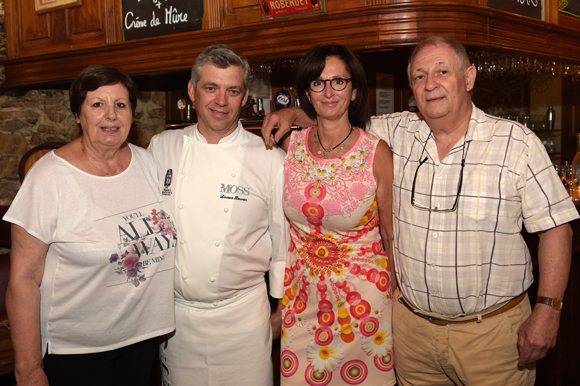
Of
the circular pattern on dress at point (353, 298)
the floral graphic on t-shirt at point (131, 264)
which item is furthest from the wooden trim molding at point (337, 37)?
the floral graphic on t-shirt at point (131, 264)

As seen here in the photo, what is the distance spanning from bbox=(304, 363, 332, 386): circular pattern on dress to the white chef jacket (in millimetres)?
349

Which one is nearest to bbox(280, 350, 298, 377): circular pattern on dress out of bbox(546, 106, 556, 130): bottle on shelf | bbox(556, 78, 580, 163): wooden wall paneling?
bbox(546, 106, 556, 130): bottle on shelf

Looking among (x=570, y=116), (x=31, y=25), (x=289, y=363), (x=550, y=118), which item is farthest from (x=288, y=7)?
(x=570, y=116)

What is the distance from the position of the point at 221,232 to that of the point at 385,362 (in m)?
0.89

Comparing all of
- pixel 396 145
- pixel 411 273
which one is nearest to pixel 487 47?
pixel 396 145

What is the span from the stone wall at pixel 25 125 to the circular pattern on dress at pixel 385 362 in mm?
3318

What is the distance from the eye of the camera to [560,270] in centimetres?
172

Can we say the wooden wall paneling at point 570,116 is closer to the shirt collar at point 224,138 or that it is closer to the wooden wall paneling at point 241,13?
the wooden wall paneling at point 241,13

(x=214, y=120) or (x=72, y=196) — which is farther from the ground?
(x=214, y=120)

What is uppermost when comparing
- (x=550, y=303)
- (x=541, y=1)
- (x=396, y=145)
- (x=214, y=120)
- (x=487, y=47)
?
(x=541, y=1)

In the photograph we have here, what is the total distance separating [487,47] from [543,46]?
70 cm

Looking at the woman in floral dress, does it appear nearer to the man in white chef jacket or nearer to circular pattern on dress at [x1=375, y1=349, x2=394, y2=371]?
circular pattern on dress at [x1=375, y1=349, x2=394, y2=371]

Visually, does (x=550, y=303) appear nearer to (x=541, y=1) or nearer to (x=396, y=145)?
(x=396, y=145)

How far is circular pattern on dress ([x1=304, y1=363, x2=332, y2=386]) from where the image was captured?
6.78 feet
